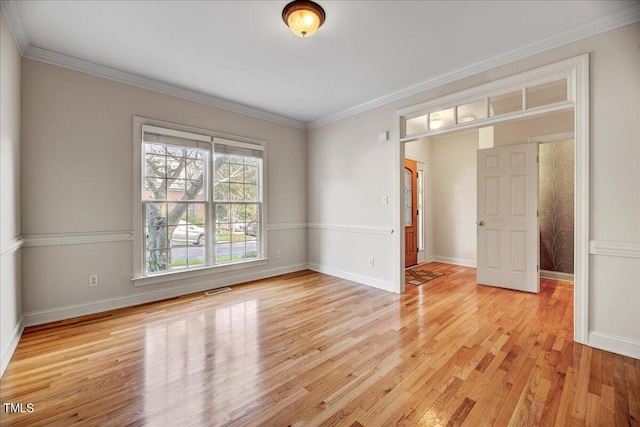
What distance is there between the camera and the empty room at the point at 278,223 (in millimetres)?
1947

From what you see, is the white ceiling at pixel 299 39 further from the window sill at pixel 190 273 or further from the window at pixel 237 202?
the window sill at pixel 190 273

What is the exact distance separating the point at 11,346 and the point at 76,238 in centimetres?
115

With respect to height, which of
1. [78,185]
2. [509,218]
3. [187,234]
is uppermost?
[78,185]

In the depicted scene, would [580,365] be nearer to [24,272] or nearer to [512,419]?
[512,419]

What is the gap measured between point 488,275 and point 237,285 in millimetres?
3950

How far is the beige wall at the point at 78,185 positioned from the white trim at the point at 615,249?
15.1ft

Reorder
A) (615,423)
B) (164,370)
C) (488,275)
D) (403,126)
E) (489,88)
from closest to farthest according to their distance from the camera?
(615,423)
(164,370)
(489,88)
(403,126)
(488,275)

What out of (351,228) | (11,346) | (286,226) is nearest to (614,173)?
A: (351,228)

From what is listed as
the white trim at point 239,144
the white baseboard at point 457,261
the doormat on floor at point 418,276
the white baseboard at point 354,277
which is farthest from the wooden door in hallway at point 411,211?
the white trim at point 239,144

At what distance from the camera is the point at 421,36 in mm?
2646

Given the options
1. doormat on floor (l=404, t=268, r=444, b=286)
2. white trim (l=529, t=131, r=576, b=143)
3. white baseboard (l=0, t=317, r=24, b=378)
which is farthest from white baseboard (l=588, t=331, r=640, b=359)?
white baseboard (l=0, t=317, r=24, b=378)

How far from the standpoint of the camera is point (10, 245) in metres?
2.36

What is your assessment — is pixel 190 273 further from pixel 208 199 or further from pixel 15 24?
pixel 15 24

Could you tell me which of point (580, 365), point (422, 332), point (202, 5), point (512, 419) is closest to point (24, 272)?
point (202, 5)
